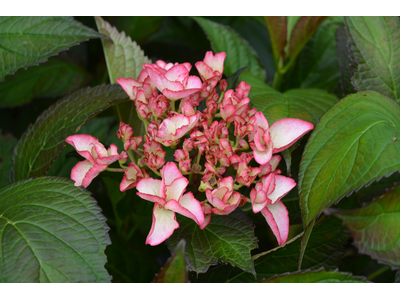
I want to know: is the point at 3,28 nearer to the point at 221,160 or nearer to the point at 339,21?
the point at 221,160

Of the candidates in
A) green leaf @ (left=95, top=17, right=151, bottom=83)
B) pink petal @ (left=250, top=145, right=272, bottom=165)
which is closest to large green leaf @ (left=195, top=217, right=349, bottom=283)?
pink petal @ (left=250, top=145, right=272, bottom=165)

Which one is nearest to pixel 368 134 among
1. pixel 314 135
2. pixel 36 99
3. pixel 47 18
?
pixel 314 135

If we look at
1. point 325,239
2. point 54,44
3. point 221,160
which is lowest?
point 325,239

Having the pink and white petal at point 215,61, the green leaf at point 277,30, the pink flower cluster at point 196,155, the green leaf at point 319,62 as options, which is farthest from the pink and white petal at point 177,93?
the green leaf at point 319,62

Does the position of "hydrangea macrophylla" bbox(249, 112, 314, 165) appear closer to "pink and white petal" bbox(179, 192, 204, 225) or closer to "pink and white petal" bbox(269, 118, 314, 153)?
"pink and white petal" bbox(269, 118, 314, 153)

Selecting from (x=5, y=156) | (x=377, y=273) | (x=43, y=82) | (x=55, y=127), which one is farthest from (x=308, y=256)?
(x=43, y=82)

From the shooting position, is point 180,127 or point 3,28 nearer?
point 180,127
